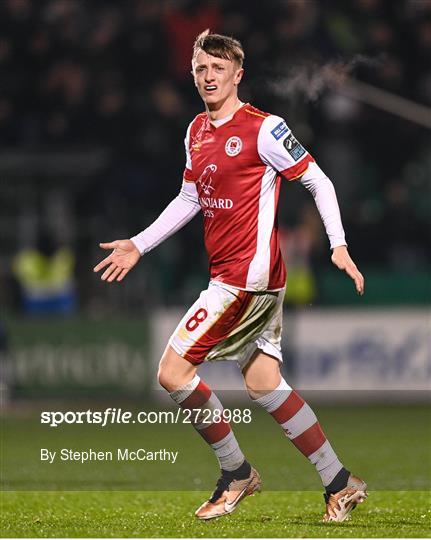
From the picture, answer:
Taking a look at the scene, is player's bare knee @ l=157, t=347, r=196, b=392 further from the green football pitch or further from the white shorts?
the green football pitch

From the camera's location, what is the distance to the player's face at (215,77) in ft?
20.9

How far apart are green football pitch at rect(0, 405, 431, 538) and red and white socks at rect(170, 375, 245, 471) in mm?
313

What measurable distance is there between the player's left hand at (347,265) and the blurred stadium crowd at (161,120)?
423 inches

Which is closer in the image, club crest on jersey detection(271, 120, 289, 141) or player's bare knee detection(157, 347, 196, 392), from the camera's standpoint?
club crest on jersey detection(271, 120, 289, 141)

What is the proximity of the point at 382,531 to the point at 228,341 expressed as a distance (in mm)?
1158

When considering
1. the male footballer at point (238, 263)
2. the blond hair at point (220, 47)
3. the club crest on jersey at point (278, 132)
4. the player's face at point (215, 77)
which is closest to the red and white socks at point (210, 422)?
the male footballer at point (238, 263)

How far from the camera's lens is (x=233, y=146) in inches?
252

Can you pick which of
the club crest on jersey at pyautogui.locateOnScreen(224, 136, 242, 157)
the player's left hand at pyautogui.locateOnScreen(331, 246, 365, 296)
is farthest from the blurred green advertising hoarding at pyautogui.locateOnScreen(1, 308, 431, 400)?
the player's left hand at pyautogui.locateOnScreen(331, 246, 365, 296)

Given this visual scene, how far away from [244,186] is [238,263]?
373 mm

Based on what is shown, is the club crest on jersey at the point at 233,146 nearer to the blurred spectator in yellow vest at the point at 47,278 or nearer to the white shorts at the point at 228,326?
the white shorts at the point at 228,326

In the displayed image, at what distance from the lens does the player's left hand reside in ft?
19.8

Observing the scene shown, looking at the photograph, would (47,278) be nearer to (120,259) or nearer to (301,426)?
(120,259)

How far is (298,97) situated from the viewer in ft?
51.7

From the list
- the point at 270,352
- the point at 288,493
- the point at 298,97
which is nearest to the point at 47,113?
the point at 298,97
